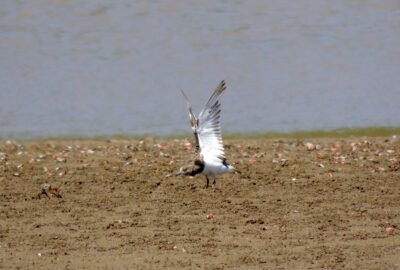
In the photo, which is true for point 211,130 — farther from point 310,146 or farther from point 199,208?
point 310,146

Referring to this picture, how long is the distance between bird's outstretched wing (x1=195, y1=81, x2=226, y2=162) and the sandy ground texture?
0.52m

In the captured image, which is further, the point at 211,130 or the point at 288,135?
the point at 288,135

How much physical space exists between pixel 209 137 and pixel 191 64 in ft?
26.0

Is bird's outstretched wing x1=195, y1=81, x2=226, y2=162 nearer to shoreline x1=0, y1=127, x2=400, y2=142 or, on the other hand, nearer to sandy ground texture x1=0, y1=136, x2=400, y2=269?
sandy ground texture x1=0, y1=136, x2=400, y2=269

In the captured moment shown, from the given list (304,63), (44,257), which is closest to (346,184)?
(44,257)

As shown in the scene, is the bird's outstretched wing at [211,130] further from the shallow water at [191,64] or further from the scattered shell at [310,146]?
the shallow water at [191,64]

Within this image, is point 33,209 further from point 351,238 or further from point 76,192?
point 351,238

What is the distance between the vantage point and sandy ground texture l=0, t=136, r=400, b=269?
824cm

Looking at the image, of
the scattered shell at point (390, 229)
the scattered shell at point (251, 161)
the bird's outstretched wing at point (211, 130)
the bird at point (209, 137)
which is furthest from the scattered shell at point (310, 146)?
the scattered shell at point (390, 229)

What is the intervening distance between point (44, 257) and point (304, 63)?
9.48m

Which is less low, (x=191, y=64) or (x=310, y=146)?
(x=191, y=64)

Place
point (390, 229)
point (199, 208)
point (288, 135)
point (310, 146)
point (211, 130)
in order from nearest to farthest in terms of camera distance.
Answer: point (390, 229), point (211, 130), point (199, 208), point (310, 146), point (288, 135)

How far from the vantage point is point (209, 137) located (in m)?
9.30

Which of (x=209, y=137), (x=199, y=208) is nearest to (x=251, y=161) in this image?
(x=199, y=208)
